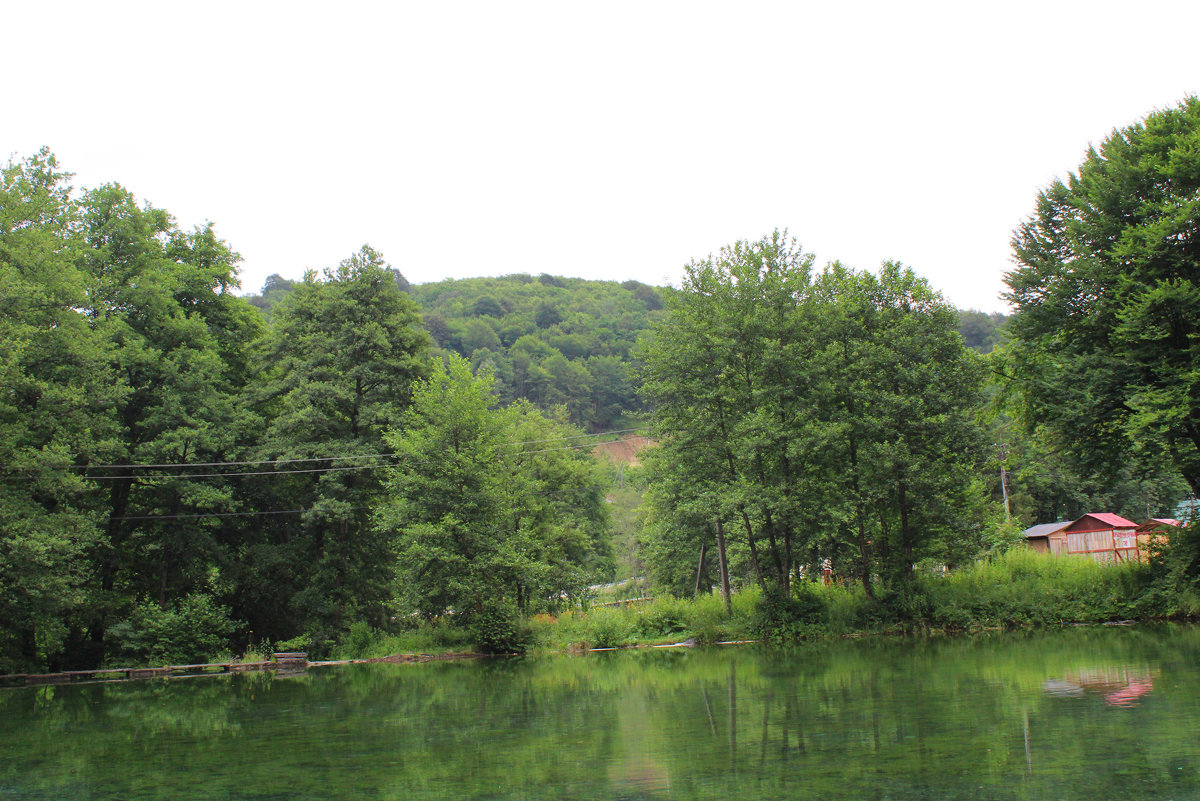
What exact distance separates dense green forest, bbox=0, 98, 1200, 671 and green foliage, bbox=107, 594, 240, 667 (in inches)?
3.8

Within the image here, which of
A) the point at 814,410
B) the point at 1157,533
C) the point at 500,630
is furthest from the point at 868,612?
the point at 500,630

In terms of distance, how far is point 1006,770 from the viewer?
788 cm

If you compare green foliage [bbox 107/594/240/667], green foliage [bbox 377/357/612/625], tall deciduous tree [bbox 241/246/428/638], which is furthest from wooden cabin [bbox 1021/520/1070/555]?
green foliage [bbox 107/594/240/667]

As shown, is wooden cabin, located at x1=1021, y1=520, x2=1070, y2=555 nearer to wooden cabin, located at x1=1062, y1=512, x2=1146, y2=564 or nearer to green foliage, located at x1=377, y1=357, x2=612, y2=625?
wooden cabin, located at x1=1062, y1=512, x2=1146, y2=564

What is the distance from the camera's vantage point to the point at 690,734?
11047mm

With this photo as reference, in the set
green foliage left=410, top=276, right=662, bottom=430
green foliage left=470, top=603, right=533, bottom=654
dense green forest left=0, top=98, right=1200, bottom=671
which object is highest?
green foliage left=410, top=276, right=662, bottom=430

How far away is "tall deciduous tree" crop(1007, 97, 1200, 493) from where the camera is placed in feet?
69.9

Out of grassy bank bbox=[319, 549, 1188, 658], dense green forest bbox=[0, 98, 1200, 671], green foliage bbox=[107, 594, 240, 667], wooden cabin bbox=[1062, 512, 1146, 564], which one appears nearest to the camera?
dense green forest bbox=[0, 98, 1200, 671]

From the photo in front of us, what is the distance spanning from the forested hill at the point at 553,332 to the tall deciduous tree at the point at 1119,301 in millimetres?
78593

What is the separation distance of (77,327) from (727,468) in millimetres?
22460

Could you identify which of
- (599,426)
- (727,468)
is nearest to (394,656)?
Result: (727,468)

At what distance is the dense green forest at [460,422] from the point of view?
77.1 ft

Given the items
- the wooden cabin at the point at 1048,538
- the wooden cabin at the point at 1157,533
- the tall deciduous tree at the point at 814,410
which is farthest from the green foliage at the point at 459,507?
the wooden cabin at the point at 1048,538

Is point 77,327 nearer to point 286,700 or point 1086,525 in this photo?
point 286,700
